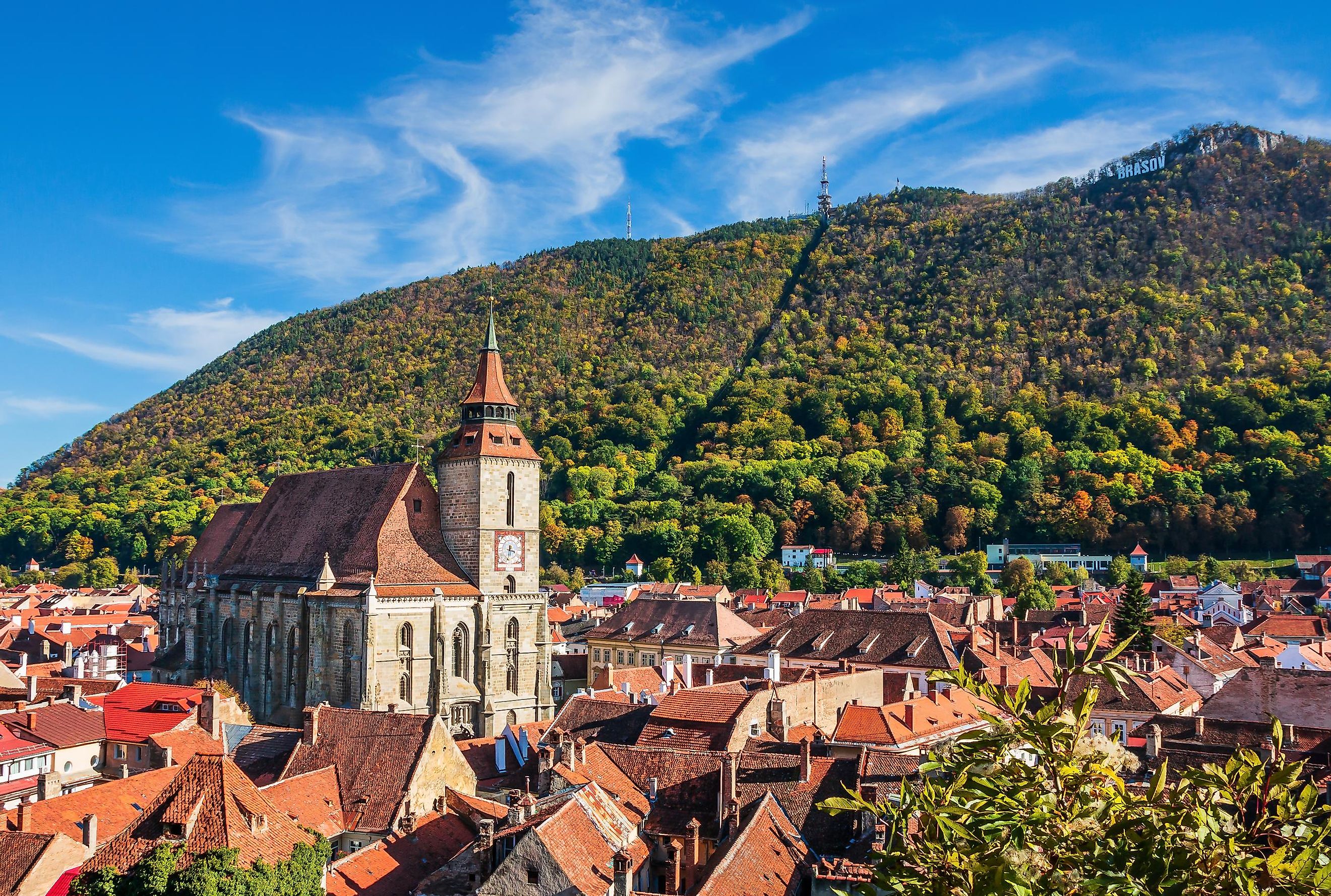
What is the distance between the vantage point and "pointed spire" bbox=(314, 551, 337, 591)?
163 feet

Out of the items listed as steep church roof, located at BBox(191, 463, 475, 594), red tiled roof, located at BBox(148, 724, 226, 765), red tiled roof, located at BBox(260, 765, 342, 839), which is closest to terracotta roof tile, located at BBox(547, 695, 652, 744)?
red tiled roof, located at BBox(260, 765, 342, 839)

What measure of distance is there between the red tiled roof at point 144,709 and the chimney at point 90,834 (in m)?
12.5

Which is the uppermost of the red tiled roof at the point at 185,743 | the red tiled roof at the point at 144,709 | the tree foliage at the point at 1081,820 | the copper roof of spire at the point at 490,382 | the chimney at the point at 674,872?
the copper roof of spire at the point at 490,382

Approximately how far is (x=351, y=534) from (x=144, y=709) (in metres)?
12.7

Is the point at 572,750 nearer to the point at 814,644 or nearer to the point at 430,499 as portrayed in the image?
the point at 430,499

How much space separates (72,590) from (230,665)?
80.8 meters

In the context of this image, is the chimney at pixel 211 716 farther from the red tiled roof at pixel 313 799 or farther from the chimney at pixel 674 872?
the chimney at pixel 674 872

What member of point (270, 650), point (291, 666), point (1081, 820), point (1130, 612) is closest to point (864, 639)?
point (1130, 612)

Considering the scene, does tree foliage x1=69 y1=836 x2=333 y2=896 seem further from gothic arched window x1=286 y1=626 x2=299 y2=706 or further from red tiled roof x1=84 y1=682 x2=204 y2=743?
gothic arched window x1=286 y1=626 x2=299 y2=706

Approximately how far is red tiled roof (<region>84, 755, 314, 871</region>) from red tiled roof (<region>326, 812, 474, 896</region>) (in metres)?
1.25

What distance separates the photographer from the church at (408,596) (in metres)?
48.0

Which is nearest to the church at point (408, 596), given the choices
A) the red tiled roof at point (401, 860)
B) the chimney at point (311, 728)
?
the chimney at point (311, 728)

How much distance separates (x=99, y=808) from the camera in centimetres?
2908

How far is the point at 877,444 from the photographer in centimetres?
15550
